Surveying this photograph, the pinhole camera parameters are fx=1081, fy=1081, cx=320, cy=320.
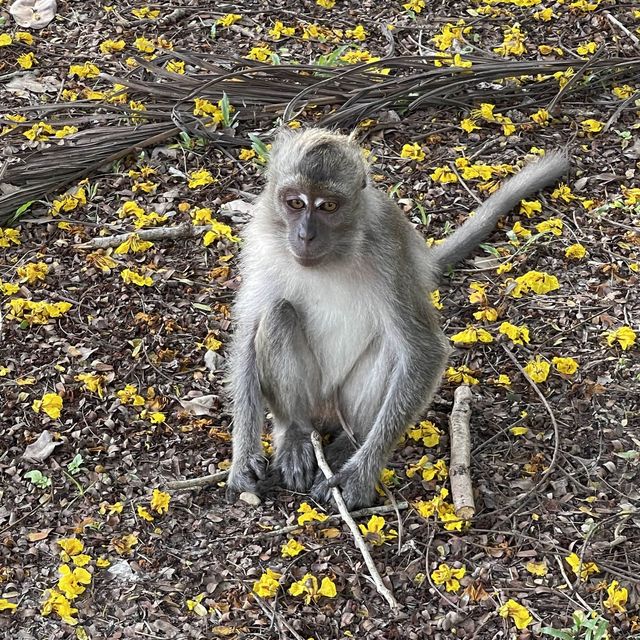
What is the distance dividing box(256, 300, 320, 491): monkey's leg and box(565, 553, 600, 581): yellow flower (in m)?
1.43

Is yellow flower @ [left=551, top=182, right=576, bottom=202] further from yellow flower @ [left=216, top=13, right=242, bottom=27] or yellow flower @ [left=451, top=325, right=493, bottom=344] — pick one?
yellow flower @ [left=216, top=13, right=242, bottom=27]

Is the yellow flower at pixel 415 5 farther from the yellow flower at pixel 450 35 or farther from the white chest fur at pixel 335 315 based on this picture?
the white chest fur at pixel 335 315

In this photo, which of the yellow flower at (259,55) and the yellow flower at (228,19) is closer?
the yellow flower at (259,55)

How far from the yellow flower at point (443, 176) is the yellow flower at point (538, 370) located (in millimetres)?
1806

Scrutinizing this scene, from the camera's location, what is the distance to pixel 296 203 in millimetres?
5312

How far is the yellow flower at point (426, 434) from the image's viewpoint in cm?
598

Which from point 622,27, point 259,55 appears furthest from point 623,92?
point 259,55

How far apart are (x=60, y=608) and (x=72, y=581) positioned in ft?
0.45

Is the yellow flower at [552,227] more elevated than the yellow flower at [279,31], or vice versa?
the yellow flower at [279,31]

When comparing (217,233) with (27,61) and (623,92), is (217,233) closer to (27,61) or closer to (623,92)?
(27,61)

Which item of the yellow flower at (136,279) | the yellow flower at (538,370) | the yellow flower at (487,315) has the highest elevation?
the yellow flower at (487,315)

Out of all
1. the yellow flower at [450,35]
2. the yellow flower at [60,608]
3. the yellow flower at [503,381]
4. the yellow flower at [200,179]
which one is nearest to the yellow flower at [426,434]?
the yellow flower at [503,381]

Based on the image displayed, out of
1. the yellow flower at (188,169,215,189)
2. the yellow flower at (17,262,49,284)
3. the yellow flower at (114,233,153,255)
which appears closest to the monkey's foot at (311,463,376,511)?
the yellow flower at (114,233,153,255)

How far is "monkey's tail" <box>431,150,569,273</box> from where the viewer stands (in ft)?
23.0
